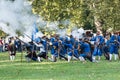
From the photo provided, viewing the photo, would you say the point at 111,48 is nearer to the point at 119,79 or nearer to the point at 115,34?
the point at 115,34

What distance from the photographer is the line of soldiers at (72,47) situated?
29.1 meters

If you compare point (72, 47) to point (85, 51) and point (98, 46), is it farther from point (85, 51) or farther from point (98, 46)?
point (98, 46)

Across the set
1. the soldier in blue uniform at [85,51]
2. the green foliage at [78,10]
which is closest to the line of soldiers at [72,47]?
the soldier in blue uniform at [85,51]

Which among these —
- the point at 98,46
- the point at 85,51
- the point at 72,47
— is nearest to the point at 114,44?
the point at 98,46

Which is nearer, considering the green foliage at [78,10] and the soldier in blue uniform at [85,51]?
the soldier in blue uniform at [85,51]

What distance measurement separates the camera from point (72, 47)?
2923 centimetres

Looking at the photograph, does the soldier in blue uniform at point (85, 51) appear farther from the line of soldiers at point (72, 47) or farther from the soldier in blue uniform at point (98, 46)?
the soldier in blue uniform at point (98, 46)

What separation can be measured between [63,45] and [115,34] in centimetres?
360

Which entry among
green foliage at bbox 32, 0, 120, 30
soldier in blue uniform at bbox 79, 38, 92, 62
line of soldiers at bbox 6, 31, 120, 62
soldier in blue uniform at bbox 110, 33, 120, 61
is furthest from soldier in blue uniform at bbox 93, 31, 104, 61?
green foliage at bbox 32, 0, 120, 30

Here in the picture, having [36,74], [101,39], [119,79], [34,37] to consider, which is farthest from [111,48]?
[119,79]

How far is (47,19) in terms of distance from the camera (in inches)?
1726

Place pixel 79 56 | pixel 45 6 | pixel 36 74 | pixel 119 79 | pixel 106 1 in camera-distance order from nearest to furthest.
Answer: pixel 119 79, pixel 36 74, pixel 79 56, pixel 45 6, pixel 106 1

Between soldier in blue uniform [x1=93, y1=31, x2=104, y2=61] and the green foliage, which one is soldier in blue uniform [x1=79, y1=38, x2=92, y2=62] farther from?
A: the green foliage

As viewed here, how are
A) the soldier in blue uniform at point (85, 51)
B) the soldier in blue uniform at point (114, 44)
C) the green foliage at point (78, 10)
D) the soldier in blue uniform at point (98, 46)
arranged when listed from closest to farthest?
the soldier in blue uniform at point (85, 51)
the soldier in blue uniform at point (98, 46)
the soldier in blue uniform at point (114, 44)
the green foliage at point (78, 10)
